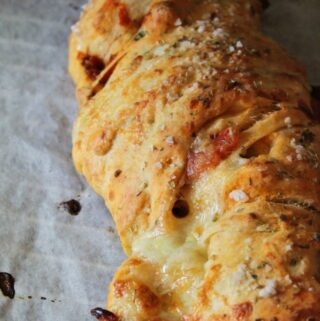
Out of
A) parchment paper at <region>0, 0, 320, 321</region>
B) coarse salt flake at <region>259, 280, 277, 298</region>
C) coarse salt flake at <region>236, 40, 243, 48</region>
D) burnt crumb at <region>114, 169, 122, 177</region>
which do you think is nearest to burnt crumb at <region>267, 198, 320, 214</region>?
coarse salt flake at <region>259, 280, 277, 298</region>

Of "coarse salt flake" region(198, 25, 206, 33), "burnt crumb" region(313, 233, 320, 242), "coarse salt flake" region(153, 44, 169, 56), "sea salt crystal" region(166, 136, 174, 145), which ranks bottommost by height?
"sea salt crystal" region(166, 136, 174, 145)

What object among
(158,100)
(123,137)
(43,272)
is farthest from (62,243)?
(158,100)

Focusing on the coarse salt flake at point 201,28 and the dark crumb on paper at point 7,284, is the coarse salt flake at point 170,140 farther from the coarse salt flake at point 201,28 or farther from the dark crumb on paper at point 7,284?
the dark crumb on paper at point 7,284

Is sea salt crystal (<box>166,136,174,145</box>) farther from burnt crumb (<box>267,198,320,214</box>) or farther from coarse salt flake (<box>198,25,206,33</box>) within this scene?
coarse salt flake (<box>198,25,206,33</box>)

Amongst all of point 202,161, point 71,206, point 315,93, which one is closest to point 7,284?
point 71,206

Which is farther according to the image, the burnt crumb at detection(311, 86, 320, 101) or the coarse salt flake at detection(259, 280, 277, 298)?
the burnt crumb at detection(311, 86, 320, 101)

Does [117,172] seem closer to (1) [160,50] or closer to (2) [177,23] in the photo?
(1) [160,50]
